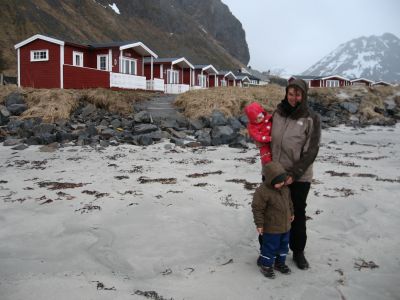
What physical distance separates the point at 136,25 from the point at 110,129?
104 metres

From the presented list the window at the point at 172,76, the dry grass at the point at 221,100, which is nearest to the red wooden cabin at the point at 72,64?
the dry grass at the point at 221,100

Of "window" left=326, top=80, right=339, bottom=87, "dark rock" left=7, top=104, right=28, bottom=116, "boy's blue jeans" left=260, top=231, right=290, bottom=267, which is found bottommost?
"boy's blue jeans" left=260, top=231, right=290, bottom=267

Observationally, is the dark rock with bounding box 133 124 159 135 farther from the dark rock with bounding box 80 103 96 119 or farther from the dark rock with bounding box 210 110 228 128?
the dark rock with bounding box 80 103 96 119

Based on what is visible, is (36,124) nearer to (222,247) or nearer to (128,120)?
(128,120)

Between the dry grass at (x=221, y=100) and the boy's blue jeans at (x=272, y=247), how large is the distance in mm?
14679

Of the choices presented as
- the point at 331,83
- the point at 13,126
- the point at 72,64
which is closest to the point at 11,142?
the point at 13,126

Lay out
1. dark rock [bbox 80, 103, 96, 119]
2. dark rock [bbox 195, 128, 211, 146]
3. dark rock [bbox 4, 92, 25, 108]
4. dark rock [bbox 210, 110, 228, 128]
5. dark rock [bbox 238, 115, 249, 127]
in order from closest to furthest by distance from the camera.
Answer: dark rock [bbox 195, 128, 211, 146] < dark rock [bbox 210, 110, 228, 128] < dark rock [bbox 80, 103, 96, 119] < dark rock [bbox 4, 92, 25, 108] < dark rock [bbox 238, 115, 249, 127]

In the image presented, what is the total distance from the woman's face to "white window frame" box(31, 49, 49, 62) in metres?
23.1

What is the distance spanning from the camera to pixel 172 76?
1457 inches

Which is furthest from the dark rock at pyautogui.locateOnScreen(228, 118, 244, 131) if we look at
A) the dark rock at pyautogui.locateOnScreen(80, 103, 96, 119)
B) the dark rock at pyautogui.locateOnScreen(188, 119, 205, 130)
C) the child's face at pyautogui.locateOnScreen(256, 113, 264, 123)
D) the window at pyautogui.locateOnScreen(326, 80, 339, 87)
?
the window at pyautogui.locateOnScreen(326, 80, 339, 87)

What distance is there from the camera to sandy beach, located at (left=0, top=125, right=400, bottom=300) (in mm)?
3908

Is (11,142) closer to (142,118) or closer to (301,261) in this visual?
(142,118)

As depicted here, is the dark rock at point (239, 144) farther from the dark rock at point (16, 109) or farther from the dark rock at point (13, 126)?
the dark rock at point (16, 109)

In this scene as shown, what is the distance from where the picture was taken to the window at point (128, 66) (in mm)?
27922
